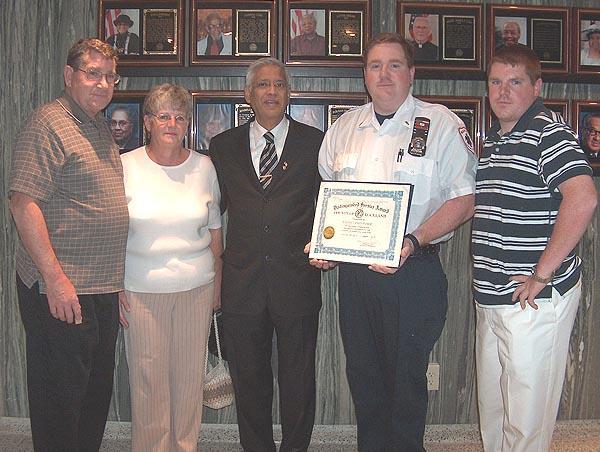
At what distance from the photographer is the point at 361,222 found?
2.12 meters

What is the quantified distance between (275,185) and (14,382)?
1.73 metres

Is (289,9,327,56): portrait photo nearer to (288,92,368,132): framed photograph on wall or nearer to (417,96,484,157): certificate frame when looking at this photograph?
(288,92,368,132): framed photograph on wall

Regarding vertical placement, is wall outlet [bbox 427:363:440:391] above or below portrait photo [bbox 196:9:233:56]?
below

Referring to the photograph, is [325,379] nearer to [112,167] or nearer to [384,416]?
[384,416]

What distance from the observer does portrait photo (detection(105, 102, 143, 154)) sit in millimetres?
2885

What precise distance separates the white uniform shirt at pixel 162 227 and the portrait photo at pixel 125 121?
545mm

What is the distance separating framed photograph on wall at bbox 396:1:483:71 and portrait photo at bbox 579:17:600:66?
0.51 metres

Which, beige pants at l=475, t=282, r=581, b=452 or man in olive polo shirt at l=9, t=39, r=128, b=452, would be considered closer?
beige pants at l=475, t=282, r=581, b=452

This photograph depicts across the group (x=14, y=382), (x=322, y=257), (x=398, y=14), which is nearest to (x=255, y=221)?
(x=322, y=257)

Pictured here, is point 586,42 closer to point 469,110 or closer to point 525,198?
point 469,110

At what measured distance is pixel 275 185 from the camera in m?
2.40

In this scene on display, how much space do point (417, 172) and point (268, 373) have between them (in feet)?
3.47

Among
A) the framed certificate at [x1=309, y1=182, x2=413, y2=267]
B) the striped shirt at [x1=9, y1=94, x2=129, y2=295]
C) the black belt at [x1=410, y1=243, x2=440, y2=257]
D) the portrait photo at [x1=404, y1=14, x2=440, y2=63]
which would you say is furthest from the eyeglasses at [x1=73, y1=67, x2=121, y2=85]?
the portrait photo at [x1=404, y1=14, x2=440, y2=63]

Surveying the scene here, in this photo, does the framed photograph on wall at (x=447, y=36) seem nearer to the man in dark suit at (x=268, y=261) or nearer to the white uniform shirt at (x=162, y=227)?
the man in dark suit at (x=268, y=261)
